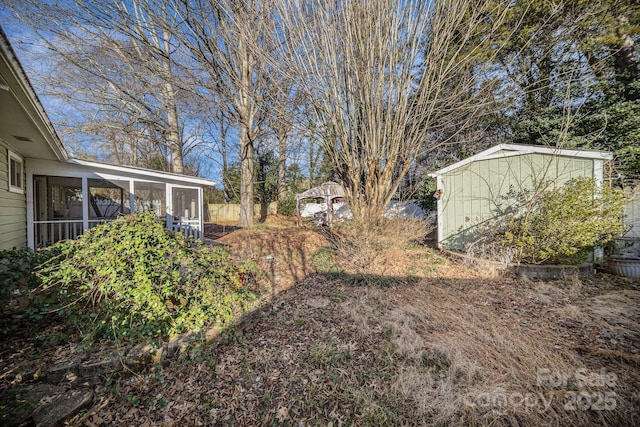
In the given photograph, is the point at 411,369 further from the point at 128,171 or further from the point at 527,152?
the point at 128,171

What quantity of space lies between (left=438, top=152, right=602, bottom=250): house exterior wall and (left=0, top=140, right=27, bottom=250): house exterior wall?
30.9ft

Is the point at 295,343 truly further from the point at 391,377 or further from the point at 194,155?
the point at 194,155

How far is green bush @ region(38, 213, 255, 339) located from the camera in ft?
9.11

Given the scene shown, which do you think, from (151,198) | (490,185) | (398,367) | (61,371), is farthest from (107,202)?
(490,185)

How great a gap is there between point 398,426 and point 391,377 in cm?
48

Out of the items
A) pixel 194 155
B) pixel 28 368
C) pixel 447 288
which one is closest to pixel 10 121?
pixel 28 368

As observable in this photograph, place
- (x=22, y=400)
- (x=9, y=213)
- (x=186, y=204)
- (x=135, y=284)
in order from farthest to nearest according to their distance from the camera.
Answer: (x=186, y=204)
(x=9, y=213)
(x=135, y=284)
(x=22, y=400)

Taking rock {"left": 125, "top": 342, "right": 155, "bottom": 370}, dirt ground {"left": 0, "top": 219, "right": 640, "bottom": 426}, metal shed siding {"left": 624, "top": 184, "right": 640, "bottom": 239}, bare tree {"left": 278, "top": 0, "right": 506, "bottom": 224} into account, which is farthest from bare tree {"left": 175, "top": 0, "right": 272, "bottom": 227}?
metal shed siding {"left": 624, "top": 184, "right": 640, "bottom": 239}

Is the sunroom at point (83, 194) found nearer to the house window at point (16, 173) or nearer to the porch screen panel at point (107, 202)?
the porch screen panel at point (107, 202)

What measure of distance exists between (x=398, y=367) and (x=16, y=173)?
7.65 meters

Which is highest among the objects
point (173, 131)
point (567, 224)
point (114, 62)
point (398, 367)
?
point (114, 62)

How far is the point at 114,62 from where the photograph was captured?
9.75 metres

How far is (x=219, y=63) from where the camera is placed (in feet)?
22.5

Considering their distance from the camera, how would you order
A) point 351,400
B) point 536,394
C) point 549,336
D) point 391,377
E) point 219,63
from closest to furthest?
1. point 536,394
2. point 351,400
3. point 391,377
4. point 549,336
5. point 219,63
